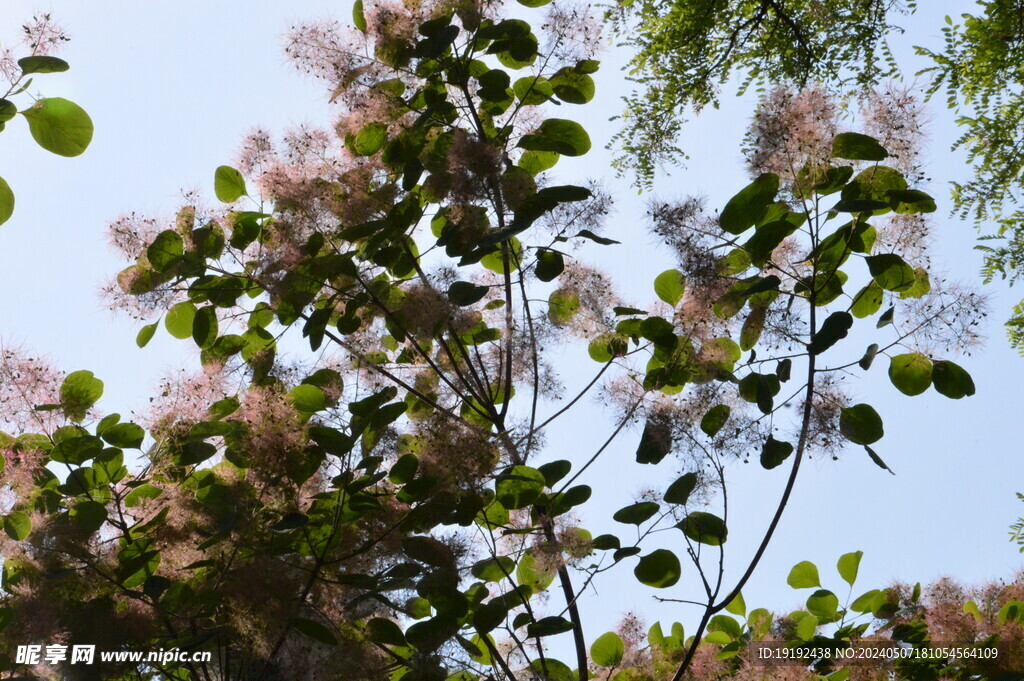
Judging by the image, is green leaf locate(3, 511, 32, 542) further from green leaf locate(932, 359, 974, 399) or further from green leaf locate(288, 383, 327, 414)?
green leaf locate(932, 359, 974, 399)

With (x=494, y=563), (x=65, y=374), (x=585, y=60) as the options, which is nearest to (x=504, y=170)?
(x=585, y=60)

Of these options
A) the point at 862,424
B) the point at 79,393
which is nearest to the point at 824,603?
the point at 862,424

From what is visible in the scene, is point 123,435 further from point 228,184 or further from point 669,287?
point 669,287

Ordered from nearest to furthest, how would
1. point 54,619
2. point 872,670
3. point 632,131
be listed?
point 54,619
point 872,670
point 632,131

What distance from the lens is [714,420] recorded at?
1753 mm

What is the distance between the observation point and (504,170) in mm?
1834

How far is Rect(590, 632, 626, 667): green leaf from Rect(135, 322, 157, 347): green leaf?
1269 millimetres

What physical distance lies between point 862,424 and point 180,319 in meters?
1.56

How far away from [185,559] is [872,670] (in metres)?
1.51

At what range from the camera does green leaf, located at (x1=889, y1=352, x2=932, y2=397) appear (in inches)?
66.4

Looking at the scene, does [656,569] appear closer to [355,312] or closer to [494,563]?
[494,563]

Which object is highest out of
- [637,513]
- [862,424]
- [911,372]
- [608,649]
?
[911,372]

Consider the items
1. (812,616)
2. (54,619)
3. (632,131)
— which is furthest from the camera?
(632,131)

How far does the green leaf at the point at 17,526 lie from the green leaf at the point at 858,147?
1.70 m
